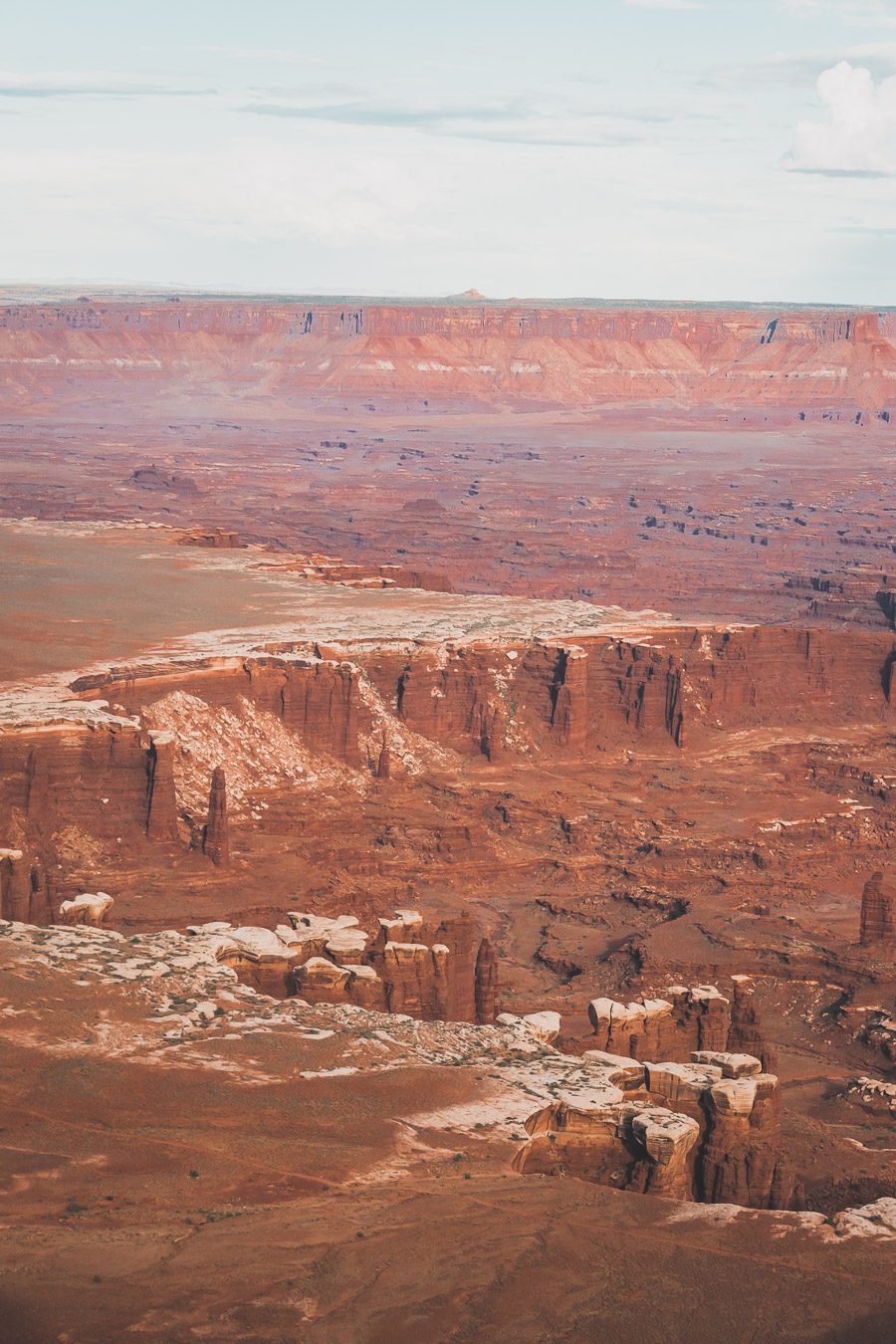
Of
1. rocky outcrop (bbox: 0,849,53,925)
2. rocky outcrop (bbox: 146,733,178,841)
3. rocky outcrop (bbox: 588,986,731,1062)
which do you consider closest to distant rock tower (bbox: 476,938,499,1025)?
rocky outcrop (bbox: 588,986,731,1062)

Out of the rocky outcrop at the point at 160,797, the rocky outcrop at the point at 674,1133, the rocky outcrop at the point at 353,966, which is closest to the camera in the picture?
the rocky outcrop at the point at 674,1133

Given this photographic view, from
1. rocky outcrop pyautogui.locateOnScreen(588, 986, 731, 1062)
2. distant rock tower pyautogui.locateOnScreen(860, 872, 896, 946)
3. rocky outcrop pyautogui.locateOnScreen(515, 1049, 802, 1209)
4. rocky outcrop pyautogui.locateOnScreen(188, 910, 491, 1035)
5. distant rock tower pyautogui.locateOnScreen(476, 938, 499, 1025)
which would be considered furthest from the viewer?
distant rock tower pyautogui.locateOnScreen(860, 872, 896, 946)

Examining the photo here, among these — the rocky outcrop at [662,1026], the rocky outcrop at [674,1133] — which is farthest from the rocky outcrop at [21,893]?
the rocky outcrop at [674,1133]

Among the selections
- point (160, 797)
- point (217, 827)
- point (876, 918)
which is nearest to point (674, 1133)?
point (876, 918)

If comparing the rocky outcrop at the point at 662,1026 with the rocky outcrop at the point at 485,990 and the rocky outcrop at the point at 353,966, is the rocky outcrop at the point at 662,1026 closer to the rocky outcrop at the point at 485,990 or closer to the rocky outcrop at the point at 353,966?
the rocky outcrop at the point at 485,990

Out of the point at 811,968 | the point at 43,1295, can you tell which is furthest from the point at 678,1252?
the point at 811,968

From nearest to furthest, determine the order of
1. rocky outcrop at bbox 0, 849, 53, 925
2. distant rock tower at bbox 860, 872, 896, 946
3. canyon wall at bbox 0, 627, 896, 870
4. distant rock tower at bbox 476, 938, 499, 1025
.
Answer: distant rock tower at bbox 476, 938, 499, 1025
rocky outcrop at bbox 0, 849, 53, 925
distant rock tower at bbox 860, 872, 896, 946
canyon wall at bbox 0, 627, 896, 870

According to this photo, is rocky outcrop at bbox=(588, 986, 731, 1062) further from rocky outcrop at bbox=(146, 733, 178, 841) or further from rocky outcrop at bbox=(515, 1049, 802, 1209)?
rocky outcrop at bbox=(146, 733, 178, 841)
